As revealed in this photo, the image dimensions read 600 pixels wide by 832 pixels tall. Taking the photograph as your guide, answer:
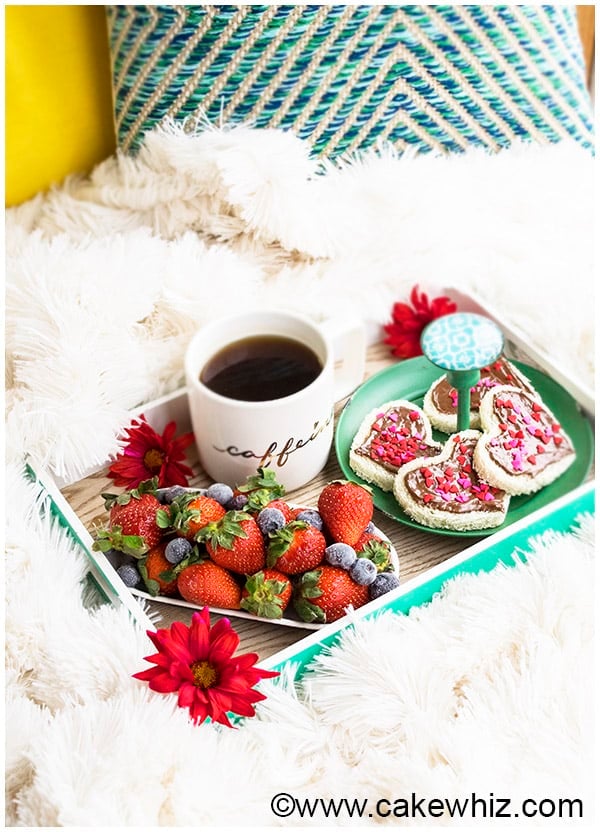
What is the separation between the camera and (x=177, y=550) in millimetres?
738

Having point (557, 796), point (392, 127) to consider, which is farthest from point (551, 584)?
point (392, 127)

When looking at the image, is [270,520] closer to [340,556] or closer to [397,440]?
[340,556]

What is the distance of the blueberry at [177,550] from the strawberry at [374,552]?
14 cm

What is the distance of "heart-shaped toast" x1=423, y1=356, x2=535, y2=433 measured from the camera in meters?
0.84

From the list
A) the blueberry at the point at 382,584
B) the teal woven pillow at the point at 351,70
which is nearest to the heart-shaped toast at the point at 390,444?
the blueberry at the point at 382,584

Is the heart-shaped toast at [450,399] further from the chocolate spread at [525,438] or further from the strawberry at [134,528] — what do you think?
the strawberry at [134,528]

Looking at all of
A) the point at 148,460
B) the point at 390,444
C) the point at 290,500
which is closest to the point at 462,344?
the point at 390,444

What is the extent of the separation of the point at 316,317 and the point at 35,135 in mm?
416

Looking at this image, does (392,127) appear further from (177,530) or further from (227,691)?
(227,691)

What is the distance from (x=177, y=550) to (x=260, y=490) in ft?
0.29

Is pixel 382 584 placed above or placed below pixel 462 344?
below

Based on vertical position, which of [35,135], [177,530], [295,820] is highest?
Result: [35,135]

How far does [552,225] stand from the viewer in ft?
3.43

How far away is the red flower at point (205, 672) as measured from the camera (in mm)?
667
